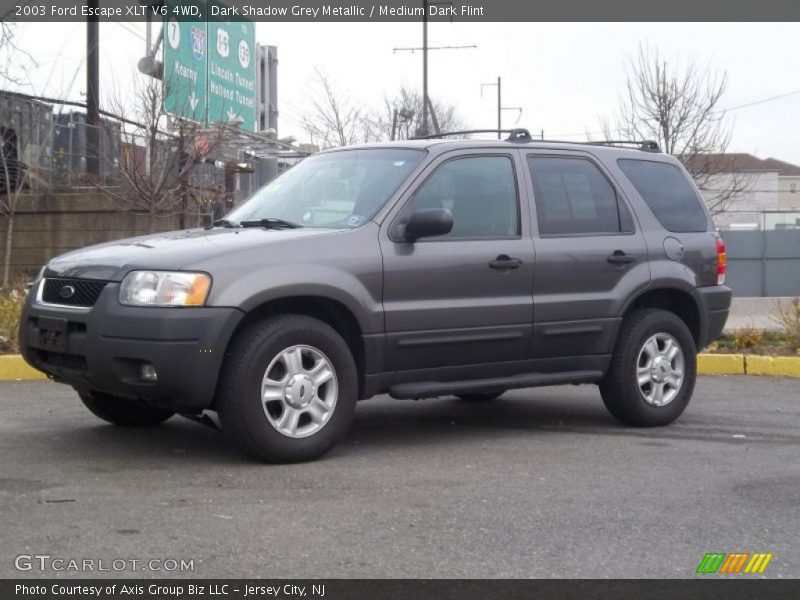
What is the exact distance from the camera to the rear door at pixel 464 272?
632cm

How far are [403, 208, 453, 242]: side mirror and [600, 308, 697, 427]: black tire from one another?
1.66 meters

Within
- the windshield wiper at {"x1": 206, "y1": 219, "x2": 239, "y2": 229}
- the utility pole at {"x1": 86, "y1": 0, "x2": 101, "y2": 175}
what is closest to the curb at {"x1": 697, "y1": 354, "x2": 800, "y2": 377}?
the windshield wiper at {"x1": 206, "y1": 219, "x2": 239, "y2": 229}

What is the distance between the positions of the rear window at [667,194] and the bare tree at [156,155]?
8.45m

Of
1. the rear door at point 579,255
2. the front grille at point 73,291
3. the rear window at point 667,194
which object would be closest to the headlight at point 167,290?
the front grille at point 73,291

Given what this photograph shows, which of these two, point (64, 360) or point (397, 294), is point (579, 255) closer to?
point (397, 294)

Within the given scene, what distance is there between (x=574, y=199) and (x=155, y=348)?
303cm

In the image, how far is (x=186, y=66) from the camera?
21.0 metres

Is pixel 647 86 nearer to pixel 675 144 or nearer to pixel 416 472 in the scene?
pixel 675 144

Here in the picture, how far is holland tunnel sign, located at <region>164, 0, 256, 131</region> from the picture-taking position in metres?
19.4

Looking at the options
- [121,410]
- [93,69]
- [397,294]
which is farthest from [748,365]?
[93,69]

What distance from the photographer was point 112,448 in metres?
6.32

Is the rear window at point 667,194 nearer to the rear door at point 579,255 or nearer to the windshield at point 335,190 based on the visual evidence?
the rear door at point 579,255

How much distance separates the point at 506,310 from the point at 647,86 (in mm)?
19047
